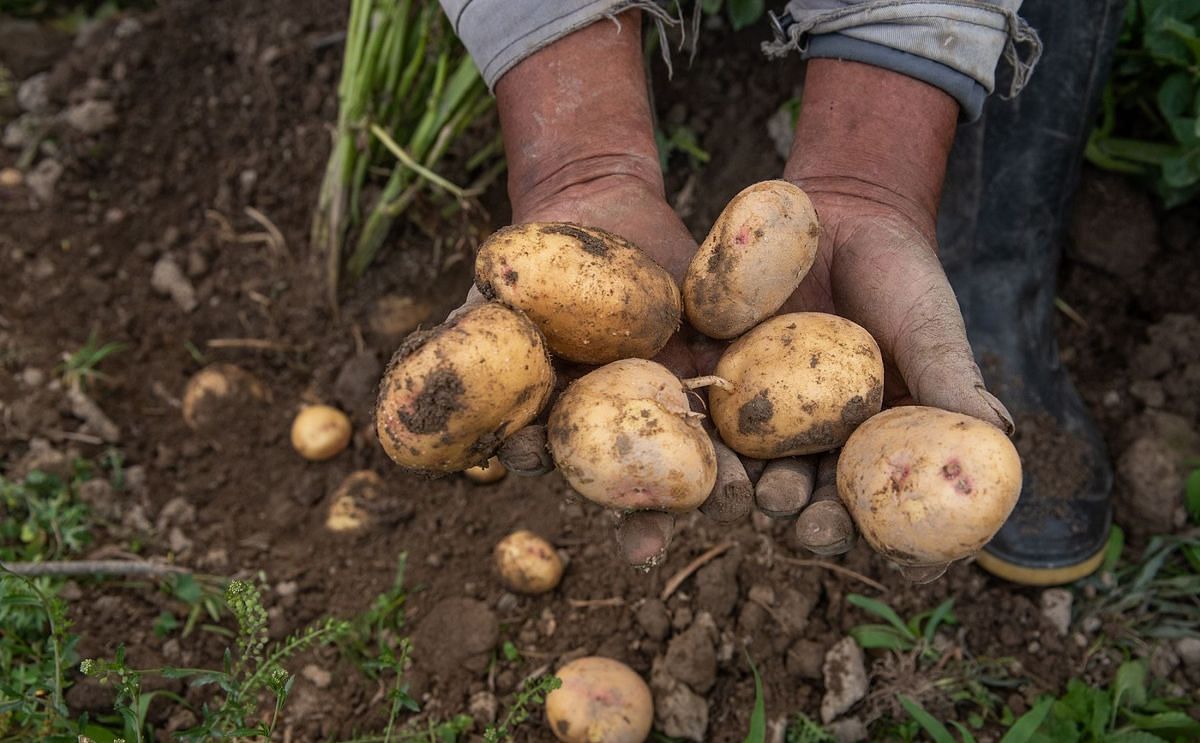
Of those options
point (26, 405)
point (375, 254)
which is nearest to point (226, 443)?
point (26, 405)

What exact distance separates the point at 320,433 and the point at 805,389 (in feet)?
5.53

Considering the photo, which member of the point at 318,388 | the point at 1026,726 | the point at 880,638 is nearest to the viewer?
the point at 1026,726

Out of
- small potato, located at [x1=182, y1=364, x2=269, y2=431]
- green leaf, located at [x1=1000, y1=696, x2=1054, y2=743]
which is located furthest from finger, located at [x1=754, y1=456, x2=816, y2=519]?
small potato, located at [x1=182, y1=364, x2=269, y2=431]

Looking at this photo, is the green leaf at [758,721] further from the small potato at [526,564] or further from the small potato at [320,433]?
the small potato at [320,433]

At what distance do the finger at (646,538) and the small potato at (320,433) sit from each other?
1.41m

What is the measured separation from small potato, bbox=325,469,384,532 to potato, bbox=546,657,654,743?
85cm

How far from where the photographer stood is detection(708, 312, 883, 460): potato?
77.2 inches

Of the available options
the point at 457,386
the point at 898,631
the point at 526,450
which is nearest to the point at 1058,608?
the point at 898,631

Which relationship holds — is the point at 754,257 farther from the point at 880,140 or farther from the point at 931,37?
the point at 931,37

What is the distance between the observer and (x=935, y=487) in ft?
5.77

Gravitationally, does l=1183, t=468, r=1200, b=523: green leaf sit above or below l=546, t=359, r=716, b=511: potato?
below

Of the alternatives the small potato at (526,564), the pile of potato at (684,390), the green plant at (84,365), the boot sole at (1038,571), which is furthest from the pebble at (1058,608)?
the green plant at (84,365)

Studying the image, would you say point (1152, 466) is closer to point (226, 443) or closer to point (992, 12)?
point (992, 12)

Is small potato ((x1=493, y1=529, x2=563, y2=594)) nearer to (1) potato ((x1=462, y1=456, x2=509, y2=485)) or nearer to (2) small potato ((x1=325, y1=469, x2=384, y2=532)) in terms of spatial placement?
(1) potato ((x1=462, y1=456, x2=509, y2=485))
